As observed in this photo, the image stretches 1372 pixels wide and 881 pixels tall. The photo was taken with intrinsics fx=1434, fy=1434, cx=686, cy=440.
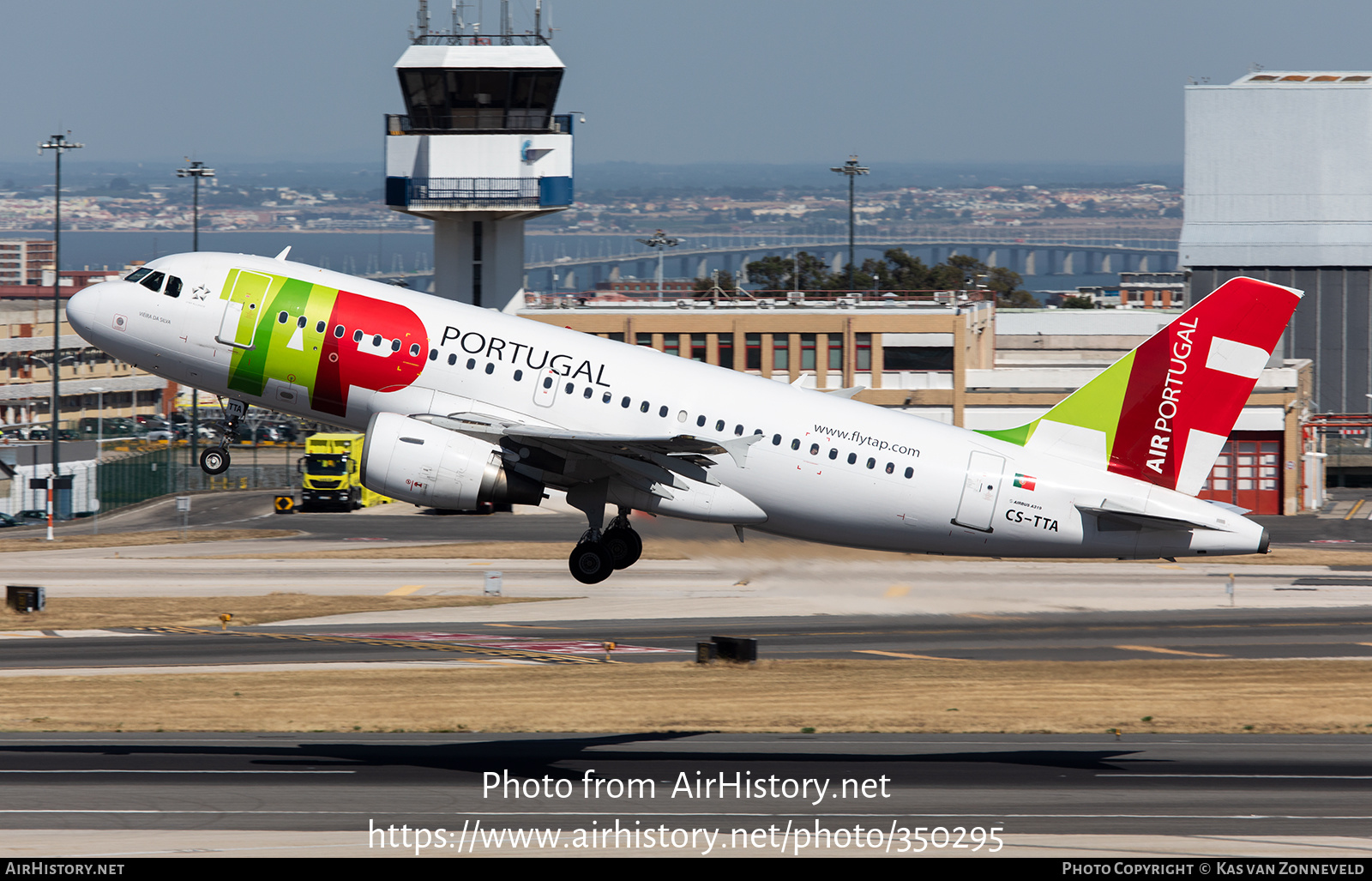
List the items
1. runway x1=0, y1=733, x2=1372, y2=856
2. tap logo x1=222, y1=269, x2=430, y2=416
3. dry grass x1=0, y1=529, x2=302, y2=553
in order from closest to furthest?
runway x1=0, y1=733, x2=1372, y2=856
tap logo x1=222, y1=269, x2=430, y2=416
dry grass x1=0, y1=529, x2=302, y2=553

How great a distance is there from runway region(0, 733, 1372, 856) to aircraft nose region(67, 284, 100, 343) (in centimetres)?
1095

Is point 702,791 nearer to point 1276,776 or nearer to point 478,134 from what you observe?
point 1276,776

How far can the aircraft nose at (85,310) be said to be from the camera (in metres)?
34.9

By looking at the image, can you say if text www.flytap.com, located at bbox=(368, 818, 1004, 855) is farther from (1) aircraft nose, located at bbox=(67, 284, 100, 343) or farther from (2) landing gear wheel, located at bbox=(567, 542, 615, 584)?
(1) aircraft nose, located at bbox=(67, 284, 100, 343)

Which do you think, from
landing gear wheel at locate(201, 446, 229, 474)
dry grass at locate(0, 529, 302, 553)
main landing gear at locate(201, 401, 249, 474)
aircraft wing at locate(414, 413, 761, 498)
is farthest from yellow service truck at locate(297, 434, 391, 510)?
aircraft wing at locate(414, 413, 761, 498)

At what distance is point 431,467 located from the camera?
1243 inches

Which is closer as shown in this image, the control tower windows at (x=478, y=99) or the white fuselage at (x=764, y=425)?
the white fuselage at (x=764, y=425)

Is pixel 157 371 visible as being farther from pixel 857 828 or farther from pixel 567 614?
pixel 567 614

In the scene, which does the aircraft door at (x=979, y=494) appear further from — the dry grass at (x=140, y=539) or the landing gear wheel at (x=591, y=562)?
the dry grass at (x=140, y=539)

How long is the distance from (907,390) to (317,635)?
176 ft

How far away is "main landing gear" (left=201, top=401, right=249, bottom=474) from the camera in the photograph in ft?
113

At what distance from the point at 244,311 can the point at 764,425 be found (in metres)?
12.5

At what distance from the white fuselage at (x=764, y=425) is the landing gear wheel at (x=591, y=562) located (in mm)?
1638

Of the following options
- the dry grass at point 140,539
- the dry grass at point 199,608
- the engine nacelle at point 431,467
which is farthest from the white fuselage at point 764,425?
the dry grass at point 140,539
